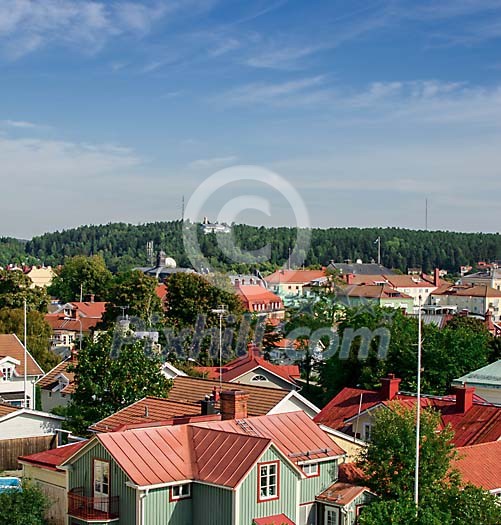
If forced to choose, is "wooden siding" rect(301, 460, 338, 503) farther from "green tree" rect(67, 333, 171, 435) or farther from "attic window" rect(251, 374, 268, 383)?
"attic window" rect(251, 374, 268, 383)

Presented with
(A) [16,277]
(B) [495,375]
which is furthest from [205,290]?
(B) [495,375]

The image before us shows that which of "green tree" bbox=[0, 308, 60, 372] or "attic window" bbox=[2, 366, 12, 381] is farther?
"green tree" bbox=[0, 308, 60, 372]

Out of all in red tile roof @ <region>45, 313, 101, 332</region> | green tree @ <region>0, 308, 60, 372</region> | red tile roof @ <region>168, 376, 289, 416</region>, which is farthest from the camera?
red tile roof @ <region>45, 313, 101, 332</region>

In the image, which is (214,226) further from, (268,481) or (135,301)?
(268,481)

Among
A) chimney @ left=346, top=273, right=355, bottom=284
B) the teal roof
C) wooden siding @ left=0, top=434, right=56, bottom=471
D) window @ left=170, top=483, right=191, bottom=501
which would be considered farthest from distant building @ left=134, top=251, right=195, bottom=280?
window @ left=170, top=483, right=191, bottom=501

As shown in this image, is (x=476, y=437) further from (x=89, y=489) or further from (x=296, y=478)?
(x=89, y=489)
